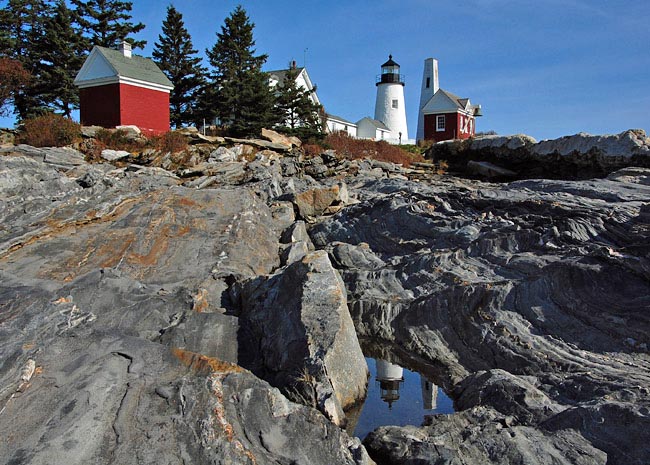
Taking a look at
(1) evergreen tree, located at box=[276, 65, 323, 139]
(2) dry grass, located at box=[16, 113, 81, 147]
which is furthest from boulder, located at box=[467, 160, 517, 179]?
(2) dry grass, located at box=[16, 113, 81, 147]

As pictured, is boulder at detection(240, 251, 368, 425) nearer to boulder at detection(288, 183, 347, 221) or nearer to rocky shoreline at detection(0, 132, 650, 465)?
rocky shoreline at detection(0, 132, 650, 465)

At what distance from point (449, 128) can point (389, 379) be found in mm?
47516

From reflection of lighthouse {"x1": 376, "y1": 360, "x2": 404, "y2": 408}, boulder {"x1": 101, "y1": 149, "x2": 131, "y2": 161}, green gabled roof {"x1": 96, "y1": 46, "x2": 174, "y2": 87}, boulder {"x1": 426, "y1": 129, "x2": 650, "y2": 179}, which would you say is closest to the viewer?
reflection of lighthouse {"x1": 376, "y1": 360, "x2": 404, "y2": 408}

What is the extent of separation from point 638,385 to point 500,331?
247 centimetres

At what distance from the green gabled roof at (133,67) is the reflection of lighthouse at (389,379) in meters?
28.4

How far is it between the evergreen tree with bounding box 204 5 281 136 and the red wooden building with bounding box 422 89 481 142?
21267mm

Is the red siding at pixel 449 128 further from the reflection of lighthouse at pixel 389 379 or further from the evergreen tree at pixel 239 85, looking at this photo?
the reflection of lighthouse at pixel 389 379

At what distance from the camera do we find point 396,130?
6306 cm

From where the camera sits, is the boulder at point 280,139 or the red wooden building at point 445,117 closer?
the boulder at point 280,139

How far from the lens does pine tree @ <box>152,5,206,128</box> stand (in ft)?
131

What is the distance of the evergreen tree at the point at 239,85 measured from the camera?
32344 mm

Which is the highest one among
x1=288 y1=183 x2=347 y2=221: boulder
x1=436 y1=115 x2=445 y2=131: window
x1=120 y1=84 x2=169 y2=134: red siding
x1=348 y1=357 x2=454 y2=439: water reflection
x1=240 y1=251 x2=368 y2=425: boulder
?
x1=436 y1=115 x2=445 y2=131: window

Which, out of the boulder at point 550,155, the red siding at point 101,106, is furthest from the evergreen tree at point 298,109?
the red siding at point 101,106

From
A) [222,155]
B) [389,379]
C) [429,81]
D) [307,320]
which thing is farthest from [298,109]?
[429,81]
